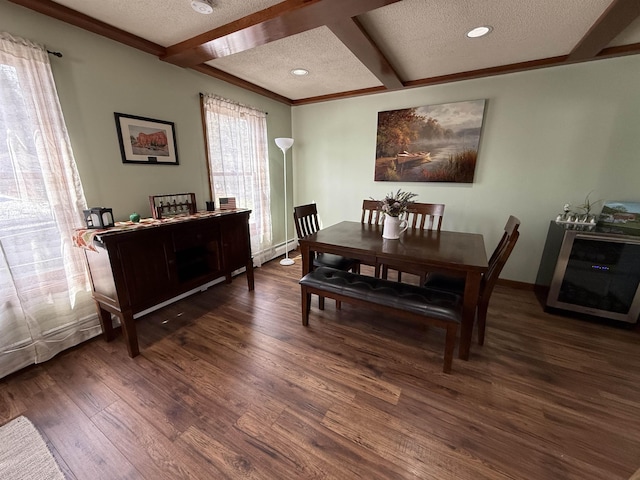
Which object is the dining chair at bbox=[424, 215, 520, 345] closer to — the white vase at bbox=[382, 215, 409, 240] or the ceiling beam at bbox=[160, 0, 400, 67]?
the white vase at bbox=[382, 215, 409, 240]

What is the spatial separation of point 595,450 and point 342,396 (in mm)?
1283

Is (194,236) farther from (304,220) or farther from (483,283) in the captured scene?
(483,283)

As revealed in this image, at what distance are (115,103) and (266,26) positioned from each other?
4.63ft

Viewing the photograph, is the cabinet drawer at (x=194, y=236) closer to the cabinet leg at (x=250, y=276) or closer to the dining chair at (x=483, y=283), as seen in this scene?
the cabinet leg at (x=250, y=276)

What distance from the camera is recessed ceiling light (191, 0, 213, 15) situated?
160cm

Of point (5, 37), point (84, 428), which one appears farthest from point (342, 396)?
point (5, 37)

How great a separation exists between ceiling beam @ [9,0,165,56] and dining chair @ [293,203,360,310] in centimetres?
188

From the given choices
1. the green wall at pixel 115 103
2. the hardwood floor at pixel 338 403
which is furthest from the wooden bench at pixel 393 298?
A: the green wall at pixel 115 103

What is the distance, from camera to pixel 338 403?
1.53 m

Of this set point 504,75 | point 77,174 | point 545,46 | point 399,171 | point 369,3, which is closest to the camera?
point 369,3

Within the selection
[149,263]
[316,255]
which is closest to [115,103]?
[149,263]

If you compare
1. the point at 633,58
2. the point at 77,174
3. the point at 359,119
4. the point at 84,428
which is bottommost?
the point at 84,428

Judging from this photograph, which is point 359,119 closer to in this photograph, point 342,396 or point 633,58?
point 633,58

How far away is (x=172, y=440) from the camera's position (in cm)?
132
